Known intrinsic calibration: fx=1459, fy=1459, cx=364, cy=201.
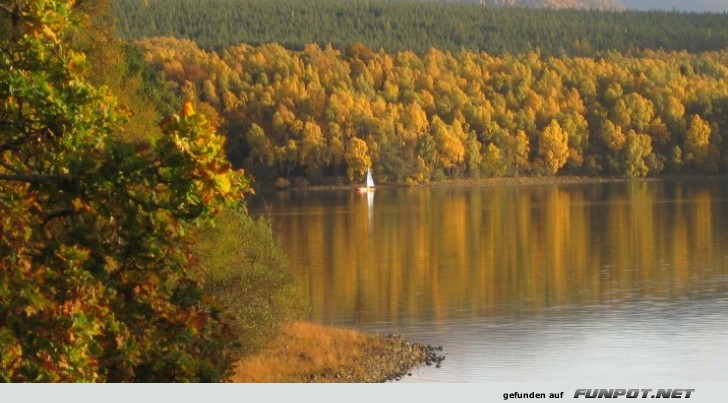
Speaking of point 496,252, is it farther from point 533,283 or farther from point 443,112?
point 443,112

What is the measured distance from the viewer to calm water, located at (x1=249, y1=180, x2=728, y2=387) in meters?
33.2

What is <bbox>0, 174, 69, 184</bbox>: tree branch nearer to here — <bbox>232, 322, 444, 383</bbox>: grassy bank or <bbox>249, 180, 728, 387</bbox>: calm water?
<bbox>232, 322, 444, 383</bbox>: grassy bank

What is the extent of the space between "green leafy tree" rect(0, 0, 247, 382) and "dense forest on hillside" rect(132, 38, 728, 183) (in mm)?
110594

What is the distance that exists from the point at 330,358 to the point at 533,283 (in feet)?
64.0

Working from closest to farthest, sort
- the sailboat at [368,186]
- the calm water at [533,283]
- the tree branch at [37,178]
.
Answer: the tree branch at [37,178], the calm water at [533,283], the sailboat at [368,186]

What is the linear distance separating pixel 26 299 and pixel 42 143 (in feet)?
4.43

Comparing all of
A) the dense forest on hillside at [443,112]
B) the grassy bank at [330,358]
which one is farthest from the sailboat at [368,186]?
the grassy bank at [330,358]

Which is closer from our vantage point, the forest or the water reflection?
the forest

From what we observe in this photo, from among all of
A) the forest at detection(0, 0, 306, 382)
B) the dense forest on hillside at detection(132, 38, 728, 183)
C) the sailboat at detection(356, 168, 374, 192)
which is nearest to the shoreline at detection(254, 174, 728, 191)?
the dense forest on hillside at detection(132, 38, 728, 183)

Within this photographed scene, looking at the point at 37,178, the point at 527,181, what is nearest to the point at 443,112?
the point at 527,181

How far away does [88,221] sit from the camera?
10961 mm

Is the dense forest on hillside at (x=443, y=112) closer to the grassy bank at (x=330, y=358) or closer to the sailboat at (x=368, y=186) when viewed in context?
the sailboat at (x=368, y=186)

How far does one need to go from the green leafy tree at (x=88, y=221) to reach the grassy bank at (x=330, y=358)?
51.2 feet

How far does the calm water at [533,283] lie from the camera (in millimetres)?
33250
